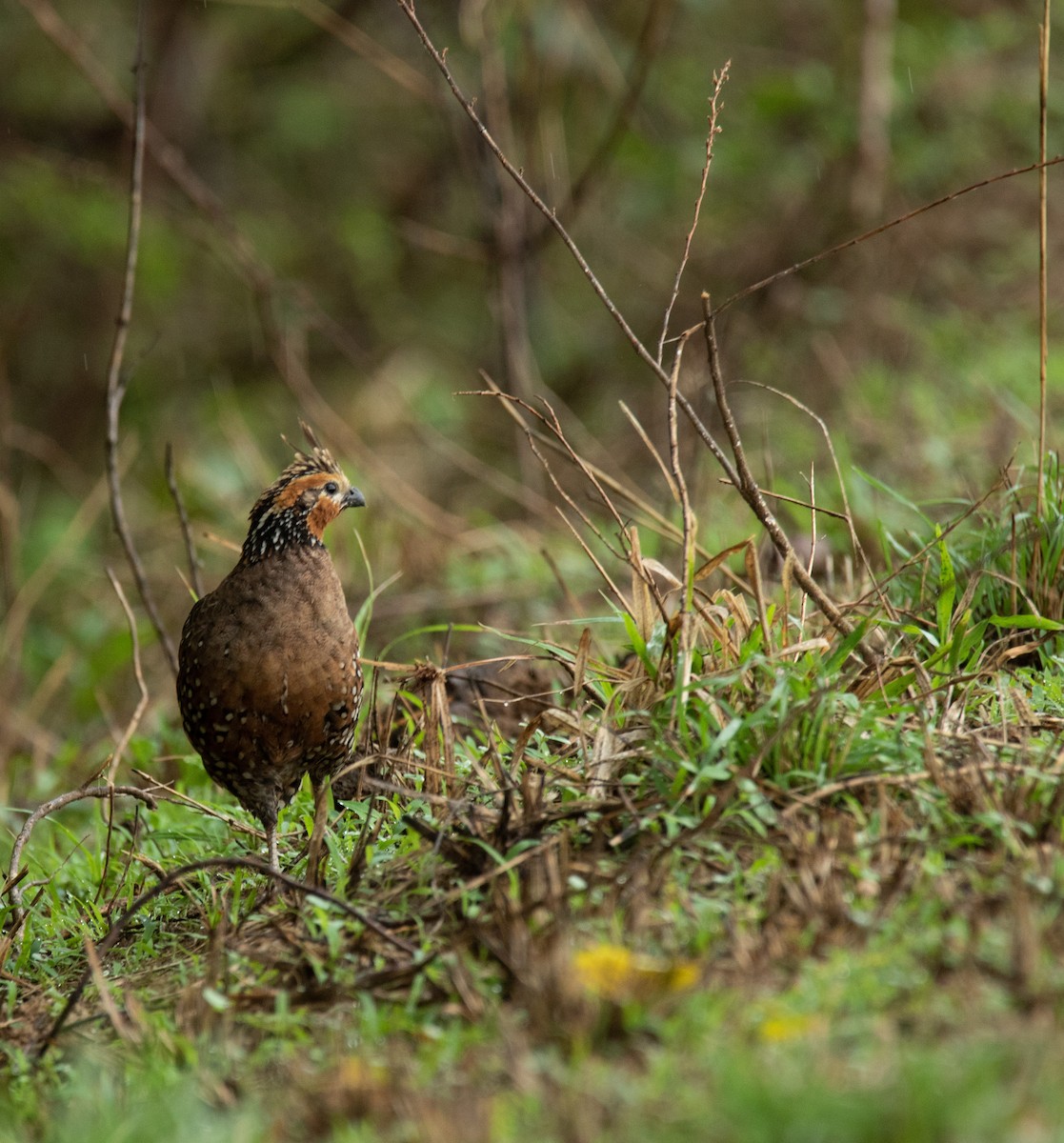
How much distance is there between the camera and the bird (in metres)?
3.84

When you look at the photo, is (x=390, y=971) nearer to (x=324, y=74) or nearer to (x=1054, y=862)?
(x=1054, y=862)

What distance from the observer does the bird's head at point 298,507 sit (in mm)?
4105

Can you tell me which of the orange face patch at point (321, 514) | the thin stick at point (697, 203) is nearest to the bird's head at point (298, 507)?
the orange face patch at point (321, 514)

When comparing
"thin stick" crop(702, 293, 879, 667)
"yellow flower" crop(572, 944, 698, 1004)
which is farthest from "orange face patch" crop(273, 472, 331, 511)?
"yellow flower" crop(572, 944, 698, 1004)

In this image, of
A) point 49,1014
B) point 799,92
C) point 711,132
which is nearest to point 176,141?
point 799,92

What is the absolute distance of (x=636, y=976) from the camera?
239 cm

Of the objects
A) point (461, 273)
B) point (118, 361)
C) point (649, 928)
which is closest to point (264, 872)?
point (649, 928)

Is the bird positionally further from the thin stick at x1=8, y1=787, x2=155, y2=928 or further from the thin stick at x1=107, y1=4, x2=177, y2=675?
the thin stick at x1=107, y1=4, x2=177, y2=675

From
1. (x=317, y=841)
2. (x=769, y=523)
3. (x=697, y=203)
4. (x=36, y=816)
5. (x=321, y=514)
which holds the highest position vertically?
(x=697, y=203)

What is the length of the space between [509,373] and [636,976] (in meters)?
6.14

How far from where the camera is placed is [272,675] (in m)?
3.82

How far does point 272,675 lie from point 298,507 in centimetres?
→ 61

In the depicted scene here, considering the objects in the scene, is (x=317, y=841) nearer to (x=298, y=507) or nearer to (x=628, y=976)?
(x=628, y=976)

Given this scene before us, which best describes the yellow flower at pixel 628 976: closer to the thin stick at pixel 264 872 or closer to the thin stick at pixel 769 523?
the thin stick at pixel 264 872
